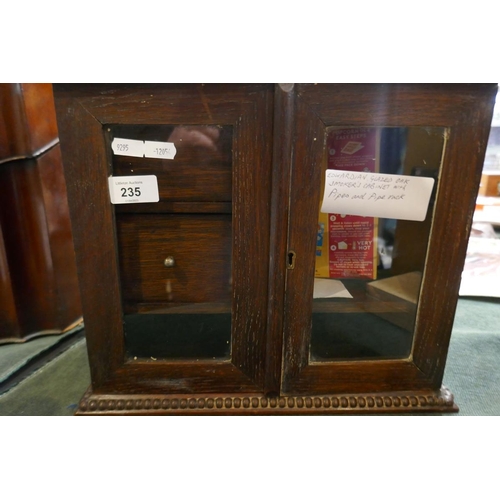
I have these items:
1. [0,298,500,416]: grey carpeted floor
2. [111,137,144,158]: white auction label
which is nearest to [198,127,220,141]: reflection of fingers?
[111,137,144,158]: white auction label

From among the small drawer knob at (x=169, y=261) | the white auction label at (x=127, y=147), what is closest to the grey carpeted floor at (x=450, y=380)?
the small drawer knob at (x=169, y=261)

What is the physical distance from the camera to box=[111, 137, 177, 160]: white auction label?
1.80 ft

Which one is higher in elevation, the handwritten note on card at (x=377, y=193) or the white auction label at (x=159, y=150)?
the white auction label at (x=159, y=150)

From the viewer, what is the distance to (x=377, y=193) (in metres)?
0.58

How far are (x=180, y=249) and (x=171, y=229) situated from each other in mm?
39

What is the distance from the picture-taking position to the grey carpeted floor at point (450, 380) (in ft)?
2.23

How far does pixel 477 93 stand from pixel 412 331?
40 cm

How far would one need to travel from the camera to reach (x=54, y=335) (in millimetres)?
939

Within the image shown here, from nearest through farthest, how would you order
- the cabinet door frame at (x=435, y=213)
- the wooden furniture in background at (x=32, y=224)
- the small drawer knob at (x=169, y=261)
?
the cabinet door frame at (x=435, y=213) < the small drawer knob at (x=169, y=261) < the wooden furniture in background at (x=32, y=224)

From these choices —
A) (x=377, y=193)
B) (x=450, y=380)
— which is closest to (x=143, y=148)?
(x=377, y=193)

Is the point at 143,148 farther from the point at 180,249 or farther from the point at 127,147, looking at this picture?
the point at 180,249

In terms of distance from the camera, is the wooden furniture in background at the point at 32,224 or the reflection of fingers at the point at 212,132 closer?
the reflection of fingers at the point at 212,132

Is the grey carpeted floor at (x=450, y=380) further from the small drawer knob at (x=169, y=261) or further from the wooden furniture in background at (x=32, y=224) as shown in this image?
the small drawer knob at (x=169, y=261)

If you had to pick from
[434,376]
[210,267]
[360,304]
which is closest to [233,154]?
[210,267]
